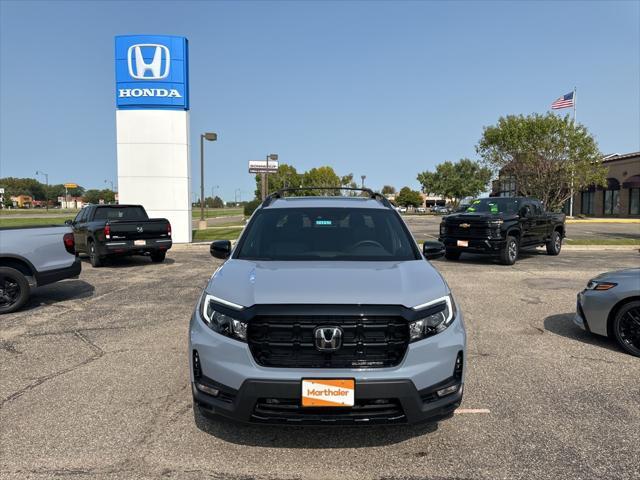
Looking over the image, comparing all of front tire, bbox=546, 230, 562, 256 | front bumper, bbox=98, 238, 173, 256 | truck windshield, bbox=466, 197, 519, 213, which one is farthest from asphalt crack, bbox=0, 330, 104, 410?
front tire, bbox=546, 230, 562, 256

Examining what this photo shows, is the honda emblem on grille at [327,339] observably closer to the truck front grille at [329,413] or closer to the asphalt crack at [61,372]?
the truck front grille at [329,413]

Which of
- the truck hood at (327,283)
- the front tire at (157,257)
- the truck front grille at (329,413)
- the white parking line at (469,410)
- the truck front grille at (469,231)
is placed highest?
the truck hood at (327,283)

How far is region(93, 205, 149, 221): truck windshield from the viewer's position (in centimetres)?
1342

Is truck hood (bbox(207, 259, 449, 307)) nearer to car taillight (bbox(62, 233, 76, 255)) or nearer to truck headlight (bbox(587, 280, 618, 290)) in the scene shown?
truck headlight (bbox(587, 280, 618, 290))

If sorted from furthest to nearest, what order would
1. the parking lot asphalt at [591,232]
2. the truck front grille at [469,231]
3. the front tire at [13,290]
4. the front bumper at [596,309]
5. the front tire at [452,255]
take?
the parking lot asphalt at [591,232], the front tire at [452,255], the truck front grille at [469,231], the front tire at [13,290], the front bumper at [596,309]

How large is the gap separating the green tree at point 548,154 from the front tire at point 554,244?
80.5 feet

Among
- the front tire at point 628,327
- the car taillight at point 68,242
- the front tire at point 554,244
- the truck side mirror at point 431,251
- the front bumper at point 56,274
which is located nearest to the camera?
the truck side mirror at point 431,251

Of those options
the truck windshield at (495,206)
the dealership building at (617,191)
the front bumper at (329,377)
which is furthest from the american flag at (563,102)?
the front bumper at (329,377)

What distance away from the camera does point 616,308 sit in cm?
539

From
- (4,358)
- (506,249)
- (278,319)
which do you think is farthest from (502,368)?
(506,249)

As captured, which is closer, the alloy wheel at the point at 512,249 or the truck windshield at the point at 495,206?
the alloy wheel at the point at 512,249

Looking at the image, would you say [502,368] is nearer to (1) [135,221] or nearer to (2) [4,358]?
(2) [4,358]

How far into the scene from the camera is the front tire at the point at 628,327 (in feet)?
17.2

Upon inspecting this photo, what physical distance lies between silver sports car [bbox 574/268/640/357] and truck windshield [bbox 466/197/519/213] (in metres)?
8.36
